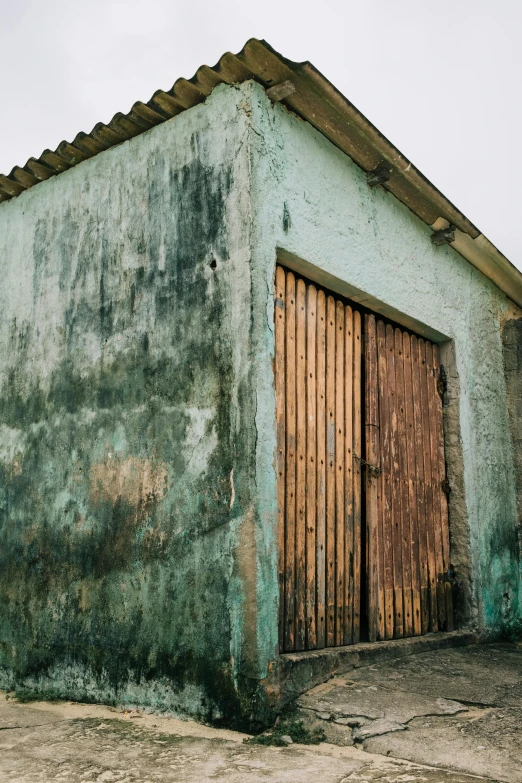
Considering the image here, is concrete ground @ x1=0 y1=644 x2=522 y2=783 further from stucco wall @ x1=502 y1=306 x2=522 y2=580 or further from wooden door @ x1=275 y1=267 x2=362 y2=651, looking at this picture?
stucco wall @ x1=502 y1=306 x2=522 y2=580

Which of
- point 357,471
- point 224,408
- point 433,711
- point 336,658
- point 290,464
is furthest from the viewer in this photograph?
point 357,471

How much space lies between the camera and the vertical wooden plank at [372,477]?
494 cm

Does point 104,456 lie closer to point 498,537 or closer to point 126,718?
point 126,718

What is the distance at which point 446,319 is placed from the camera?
614 cm

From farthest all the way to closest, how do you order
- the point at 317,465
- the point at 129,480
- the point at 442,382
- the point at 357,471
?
the point at 442,382 < the point at 357,471 < the point at 317,465 < the point at 129,480

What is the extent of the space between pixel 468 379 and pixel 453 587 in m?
1.86

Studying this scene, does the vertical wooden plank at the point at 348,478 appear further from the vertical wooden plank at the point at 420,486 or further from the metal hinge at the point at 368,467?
the vertical wooden plank at the point at 420,486

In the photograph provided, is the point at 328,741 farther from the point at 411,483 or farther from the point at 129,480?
the point at 411,483

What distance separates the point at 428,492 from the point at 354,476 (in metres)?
1.10

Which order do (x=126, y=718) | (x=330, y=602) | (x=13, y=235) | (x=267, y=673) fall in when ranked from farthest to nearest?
1. (x=13, y=235)
2. (x=330, y=602)
3. (x=126, y=718)
4. (x=267, y=673)

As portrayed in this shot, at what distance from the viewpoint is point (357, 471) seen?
5.04 m

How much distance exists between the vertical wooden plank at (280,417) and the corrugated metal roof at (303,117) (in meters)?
1.10

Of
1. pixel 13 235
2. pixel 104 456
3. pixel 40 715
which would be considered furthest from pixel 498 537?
pixel 13 235

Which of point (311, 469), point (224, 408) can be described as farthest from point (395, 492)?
point (224, 408)
